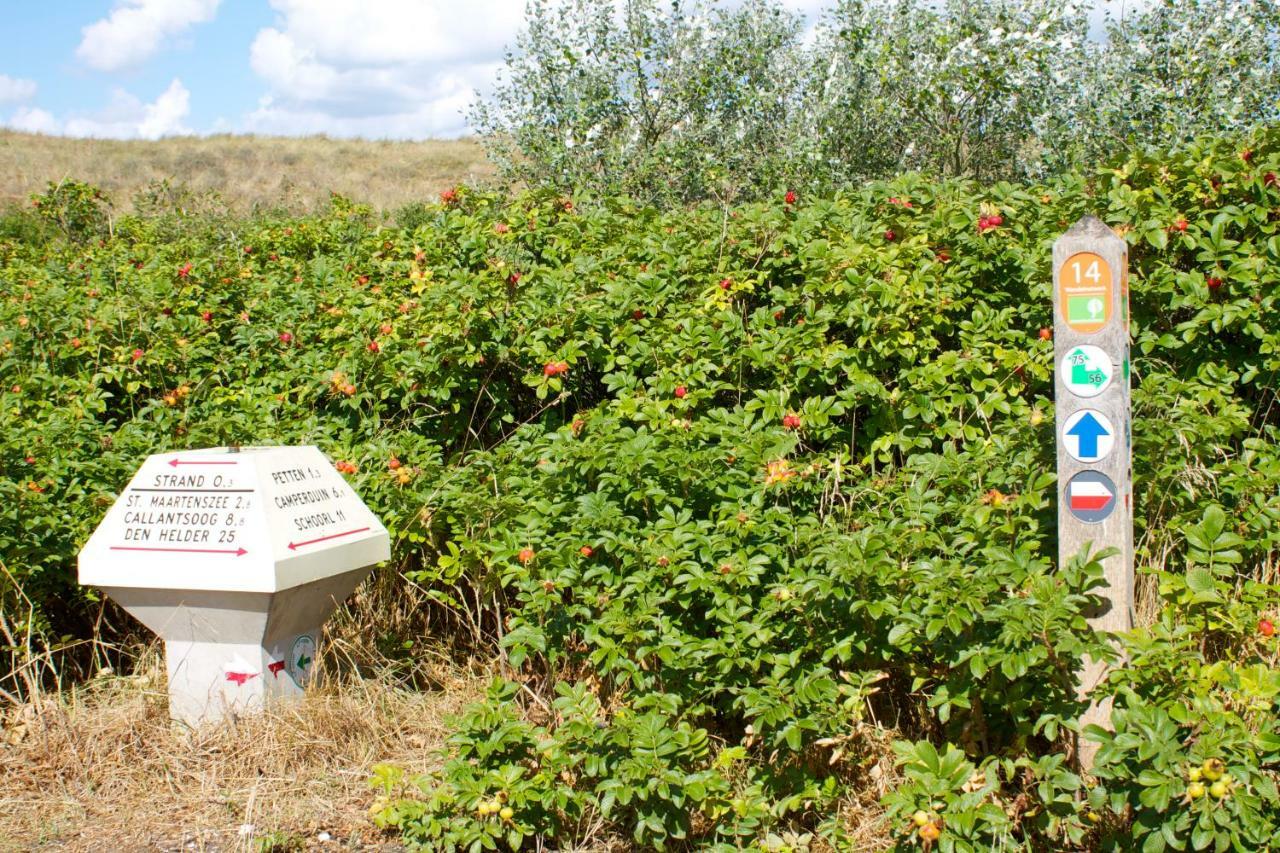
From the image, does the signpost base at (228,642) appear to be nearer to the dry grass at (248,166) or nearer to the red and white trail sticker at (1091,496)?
the red and white trail sticker at (1091,496)

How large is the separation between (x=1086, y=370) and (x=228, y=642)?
2.81 meters

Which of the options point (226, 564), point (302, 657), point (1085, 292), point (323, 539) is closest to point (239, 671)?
point (302, 657)

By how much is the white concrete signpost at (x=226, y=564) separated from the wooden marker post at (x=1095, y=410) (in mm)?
2344

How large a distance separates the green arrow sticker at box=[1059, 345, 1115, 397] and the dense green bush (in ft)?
15.1

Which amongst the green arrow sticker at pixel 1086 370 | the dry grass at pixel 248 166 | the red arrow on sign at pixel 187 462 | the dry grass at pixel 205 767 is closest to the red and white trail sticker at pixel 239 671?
the dry grass at pixel 205 767

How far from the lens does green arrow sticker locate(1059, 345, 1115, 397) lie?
9.64 ft

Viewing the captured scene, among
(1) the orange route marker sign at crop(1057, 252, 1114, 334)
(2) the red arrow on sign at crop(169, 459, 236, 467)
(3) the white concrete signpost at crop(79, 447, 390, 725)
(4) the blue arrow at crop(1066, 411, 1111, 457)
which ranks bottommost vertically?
(3) the white concrete signpost at crop(79, 447, 390, 725)

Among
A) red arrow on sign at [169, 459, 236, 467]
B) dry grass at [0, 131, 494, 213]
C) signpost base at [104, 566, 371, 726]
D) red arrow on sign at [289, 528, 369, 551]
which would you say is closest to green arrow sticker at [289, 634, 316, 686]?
signpost base at [104, 566, 371, 726]

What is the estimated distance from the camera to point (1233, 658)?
3.26m

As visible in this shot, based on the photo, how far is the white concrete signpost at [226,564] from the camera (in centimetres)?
359

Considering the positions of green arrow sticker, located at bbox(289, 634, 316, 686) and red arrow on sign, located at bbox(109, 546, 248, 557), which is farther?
green arrow sticker, located at bbox(289, 634, 316, 686)

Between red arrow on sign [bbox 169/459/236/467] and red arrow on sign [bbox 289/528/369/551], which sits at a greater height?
red arrow on sign [bbox 169/459/236/467]

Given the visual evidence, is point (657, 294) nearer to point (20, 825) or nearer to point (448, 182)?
point (20, 825)

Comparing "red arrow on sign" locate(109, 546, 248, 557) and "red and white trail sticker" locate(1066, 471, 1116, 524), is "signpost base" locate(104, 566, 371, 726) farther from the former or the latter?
"red and white trail sticker" locate(1066, 471, 1116, 524)
